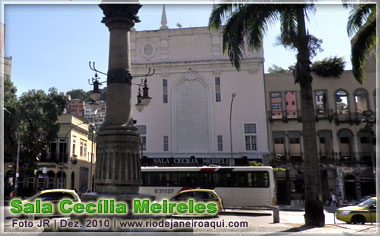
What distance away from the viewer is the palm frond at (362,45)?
50.8ft

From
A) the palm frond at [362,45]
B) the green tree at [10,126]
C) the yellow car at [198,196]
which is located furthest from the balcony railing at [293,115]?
the green tree at [10,126]

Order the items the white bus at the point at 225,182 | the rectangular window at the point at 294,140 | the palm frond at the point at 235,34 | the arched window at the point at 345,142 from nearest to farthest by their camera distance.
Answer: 1. the palm frond at the point at 235,34
2. the white bus at the point at 225,182
3. the arched window at the point at 345,142
4. the rectangular window at the point at 294,140

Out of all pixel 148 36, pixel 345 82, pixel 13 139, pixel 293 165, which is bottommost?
pixel 293 165

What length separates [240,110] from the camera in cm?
3791

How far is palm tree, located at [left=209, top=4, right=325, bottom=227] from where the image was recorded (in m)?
13.6

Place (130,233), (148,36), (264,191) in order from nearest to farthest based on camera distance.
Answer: (130,233) → (264,191) → (148,36)

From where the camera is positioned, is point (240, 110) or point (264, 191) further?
point (240, 110)

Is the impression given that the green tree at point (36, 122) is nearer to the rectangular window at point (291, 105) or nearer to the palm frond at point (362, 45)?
the rectangular window at point (291, 105)

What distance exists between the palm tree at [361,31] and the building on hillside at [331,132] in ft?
74.5

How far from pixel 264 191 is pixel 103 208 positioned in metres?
16.8

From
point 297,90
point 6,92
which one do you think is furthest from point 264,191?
point 6,92

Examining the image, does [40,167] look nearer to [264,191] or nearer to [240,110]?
[240,110]

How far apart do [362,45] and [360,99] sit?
1016 inches

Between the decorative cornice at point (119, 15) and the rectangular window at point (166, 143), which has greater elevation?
→ the decorative cornice at point (119, 15)
